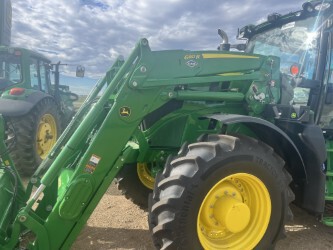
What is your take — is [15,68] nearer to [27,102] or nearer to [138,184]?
[27,102]

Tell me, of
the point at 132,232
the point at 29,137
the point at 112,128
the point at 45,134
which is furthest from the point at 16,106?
the point at 112,128

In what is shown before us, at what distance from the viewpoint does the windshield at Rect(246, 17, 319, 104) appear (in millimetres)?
3900

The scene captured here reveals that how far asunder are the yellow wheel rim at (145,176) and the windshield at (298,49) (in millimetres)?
1885

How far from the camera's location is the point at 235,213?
281 centimetres

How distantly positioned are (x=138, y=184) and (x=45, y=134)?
3.28 meters

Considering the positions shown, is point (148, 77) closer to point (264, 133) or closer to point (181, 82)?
point (181, 82)

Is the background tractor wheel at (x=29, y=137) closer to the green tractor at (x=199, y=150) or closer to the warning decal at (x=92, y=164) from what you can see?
the green tractor at (x=199, y=150)

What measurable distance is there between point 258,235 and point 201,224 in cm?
51

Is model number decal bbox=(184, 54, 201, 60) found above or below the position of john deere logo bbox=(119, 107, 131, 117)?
above

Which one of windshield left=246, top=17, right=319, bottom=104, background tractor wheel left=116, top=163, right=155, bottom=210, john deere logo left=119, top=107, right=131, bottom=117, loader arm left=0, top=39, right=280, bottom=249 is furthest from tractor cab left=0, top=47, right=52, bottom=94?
windshield left=246, top=17, right=319, bottom=104

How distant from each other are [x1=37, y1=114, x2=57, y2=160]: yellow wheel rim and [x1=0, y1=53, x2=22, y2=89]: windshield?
106 cm

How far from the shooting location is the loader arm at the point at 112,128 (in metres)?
2.67

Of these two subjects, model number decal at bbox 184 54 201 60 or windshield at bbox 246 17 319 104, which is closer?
model number decal at bbox 184 54 201 60

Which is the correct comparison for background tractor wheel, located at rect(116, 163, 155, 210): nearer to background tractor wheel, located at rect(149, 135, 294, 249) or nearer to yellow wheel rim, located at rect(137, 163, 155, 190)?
yellow wheel rim, located at rect(137, 163, 155, 190)
